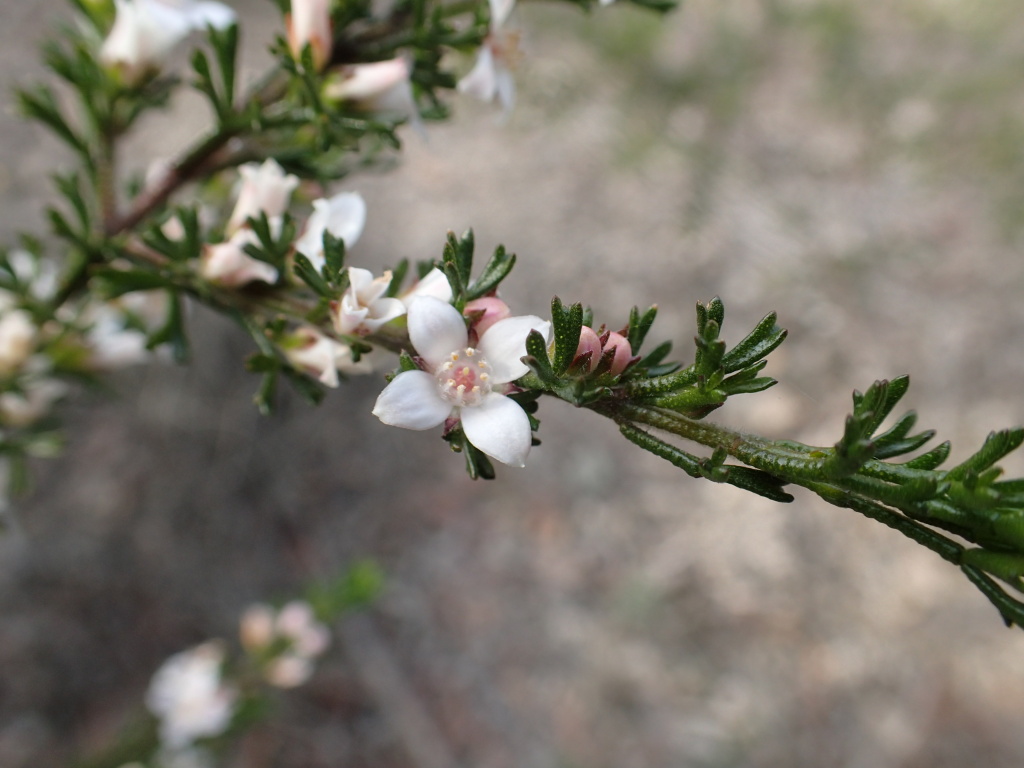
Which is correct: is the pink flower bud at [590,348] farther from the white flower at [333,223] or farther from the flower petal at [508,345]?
the white flower at [333,223]

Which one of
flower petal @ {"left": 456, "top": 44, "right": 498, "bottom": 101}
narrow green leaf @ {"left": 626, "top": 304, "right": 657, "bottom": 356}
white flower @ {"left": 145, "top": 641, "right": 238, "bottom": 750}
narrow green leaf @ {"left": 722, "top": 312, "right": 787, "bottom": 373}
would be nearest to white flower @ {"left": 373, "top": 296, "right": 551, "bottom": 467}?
narrow green leaf @ {"left": 626, "top": 304, "right": 657, "bottom": 356}

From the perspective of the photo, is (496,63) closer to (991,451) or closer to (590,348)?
(590,348)

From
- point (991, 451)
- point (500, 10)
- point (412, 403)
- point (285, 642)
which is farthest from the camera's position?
point (285, 642)

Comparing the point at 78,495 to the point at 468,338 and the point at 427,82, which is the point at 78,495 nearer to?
the point at 427,82

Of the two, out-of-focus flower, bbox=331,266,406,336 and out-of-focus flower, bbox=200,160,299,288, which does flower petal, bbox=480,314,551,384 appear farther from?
out-of-focus flower, bbox=200,160,299,288

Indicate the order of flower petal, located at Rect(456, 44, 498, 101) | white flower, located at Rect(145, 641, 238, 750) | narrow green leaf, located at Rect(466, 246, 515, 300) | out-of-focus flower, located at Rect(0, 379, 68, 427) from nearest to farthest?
1. narrow green leaf, located at Rect(466, 246, 515, 300)
2. flower petal, located at Rect(456, 44, 498, 101)
3. out-of-focus flower, located at Rect(0, 379, 68, 427)
4. white flower, located at Rect(145, 641, 238, 750)

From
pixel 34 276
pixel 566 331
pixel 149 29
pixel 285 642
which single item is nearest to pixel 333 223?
pixel 566 331

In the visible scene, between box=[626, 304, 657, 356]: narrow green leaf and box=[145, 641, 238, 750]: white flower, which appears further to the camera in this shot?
box=[145, 641, 238, 750]: white flower
